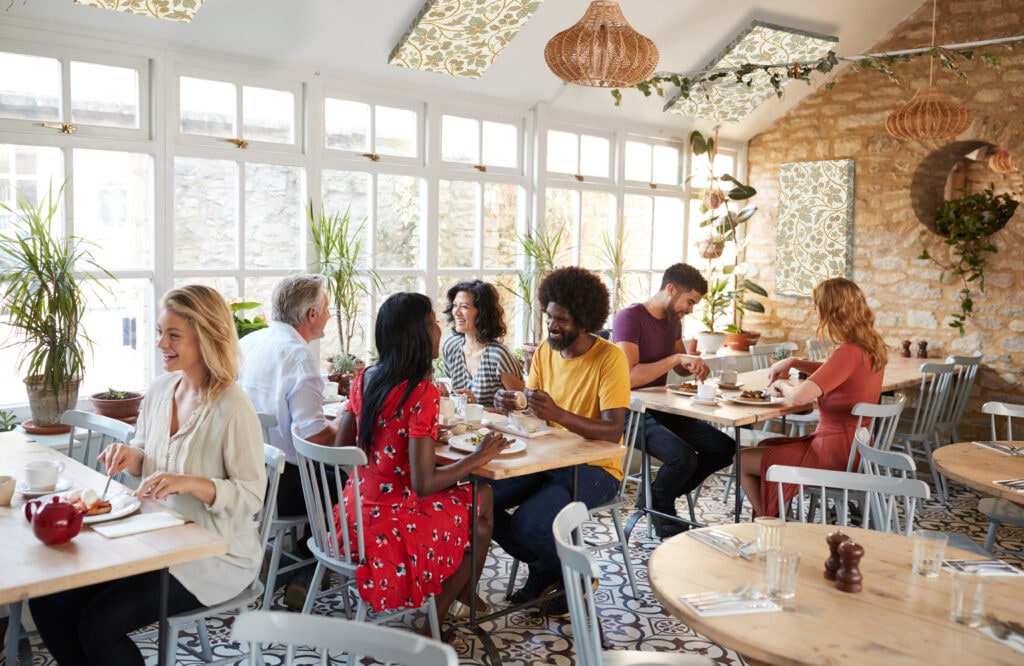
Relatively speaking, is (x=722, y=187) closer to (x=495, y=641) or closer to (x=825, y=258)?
(x=825, y=258)

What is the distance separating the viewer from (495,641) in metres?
3.42

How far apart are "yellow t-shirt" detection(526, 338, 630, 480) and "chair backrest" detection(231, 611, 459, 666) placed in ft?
6.92

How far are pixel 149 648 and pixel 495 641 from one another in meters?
1.26

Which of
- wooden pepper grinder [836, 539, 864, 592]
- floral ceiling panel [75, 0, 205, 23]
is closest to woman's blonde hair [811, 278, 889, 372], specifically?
wooden pepper grinder [836, 539, 864, 592]

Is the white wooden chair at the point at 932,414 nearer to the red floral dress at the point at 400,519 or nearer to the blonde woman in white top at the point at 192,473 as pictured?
the red floral dress at the point at 400,519

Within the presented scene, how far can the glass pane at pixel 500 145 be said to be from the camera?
235 inches

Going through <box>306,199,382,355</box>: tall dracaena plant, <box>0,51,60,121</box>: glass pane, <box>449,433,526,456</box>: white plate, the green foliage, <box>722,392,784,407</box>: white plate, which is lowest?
<box>449,433,526,456</box>: white plate

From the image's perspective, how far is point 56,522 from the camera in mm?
2057

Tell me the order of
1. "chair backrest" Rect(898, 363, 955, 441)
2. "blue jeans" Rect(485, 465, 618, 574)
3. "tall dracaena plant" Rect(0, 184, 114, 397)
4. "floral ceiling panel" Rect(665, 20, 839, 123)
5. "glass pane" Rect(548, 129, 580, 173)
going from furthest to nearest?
1. "glass pane" Rect(548, 129, 580, 173)
2. "floral ceiling panel" Rect(665, 20, 839, 123)
3. "chair backrest" Rect(898, 363, 955, 441)
4. "tall dracaena plant" Rect(0, 184, 114, 397)
5. "blue jeans" Rect(485, 465, 618, 574)

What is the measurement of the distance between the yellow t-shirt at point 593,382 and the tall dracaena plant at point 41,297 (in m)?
2.04

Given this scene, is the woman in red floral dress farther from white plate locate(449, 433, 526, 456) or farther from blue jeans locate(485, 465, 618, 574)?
blue jeans locate(485, 465, 618, 574)

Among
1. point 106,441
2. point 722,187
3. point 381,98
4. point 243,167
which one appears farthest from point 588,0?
point 106,441

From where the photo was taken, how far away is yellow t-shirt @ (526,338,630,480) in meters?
3.61

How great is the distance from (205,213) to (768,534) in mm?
3472
